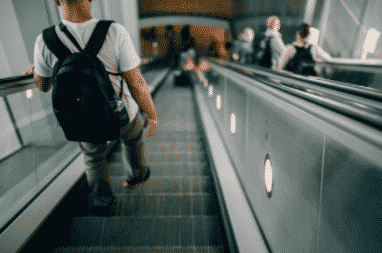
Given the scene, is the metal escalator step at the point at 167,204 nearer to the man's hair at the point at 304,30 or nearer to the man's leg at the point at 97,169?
the man's leg at the point at 97,169

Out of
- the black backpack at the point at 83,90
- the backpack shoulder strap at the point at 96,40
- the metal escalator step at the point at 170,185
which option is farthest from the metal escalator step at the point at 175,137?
the backpack shoulder strap at the point at 96,40

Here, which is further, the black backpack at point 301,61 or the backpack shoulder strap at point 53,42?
Result: the black backpack at point 301,61

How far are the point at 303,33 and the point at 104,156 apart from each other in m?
2.89

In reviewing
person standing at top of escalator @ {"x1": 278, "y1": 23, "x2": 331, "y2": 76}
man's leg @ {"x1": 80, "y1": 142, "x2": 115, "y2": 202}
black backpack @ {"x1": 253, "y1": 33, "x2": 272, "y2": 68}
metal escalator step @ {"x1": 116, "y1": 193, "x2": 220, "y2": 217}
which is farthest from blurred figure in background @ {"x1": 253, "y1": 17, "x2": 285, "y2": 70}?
man's leg @ {"x1": 80, "y1": 142, "x2": 115, "y2": 202}

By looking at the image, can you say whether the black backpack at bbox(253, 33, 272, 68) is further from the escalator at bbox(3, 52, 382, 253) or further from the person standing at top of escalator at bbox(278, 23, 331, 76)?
the escalator at bbox(3, 52, 382, 253)

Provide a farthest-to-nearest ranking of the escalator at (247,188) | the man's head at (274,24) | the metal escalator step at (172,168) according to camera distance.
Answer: the man's head at (274,24)
the metal escalator step at (172,168)
the escalator at (247,188)

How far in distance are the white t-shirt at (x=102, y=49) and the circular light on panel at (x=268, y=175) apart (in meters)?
1.08

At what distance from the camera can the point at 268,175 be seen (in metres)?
1.48

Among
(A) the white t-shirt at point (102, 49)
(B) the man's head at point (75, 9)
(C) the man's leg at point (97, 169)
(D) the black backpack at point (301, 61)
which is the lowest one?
(C) the man's leg at point (97, 169)

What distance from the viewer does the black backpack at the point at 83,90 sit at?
1.32 meters

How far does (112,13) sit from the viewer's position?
6.60 m

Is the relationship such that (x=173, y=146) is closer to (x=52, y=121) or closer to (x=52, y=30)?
(x=52, y=121)

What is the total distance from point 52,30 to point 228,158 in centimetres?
215

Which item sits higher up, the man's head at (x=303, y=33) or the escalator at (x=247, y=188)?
the man's head at (x=303, y=33)
